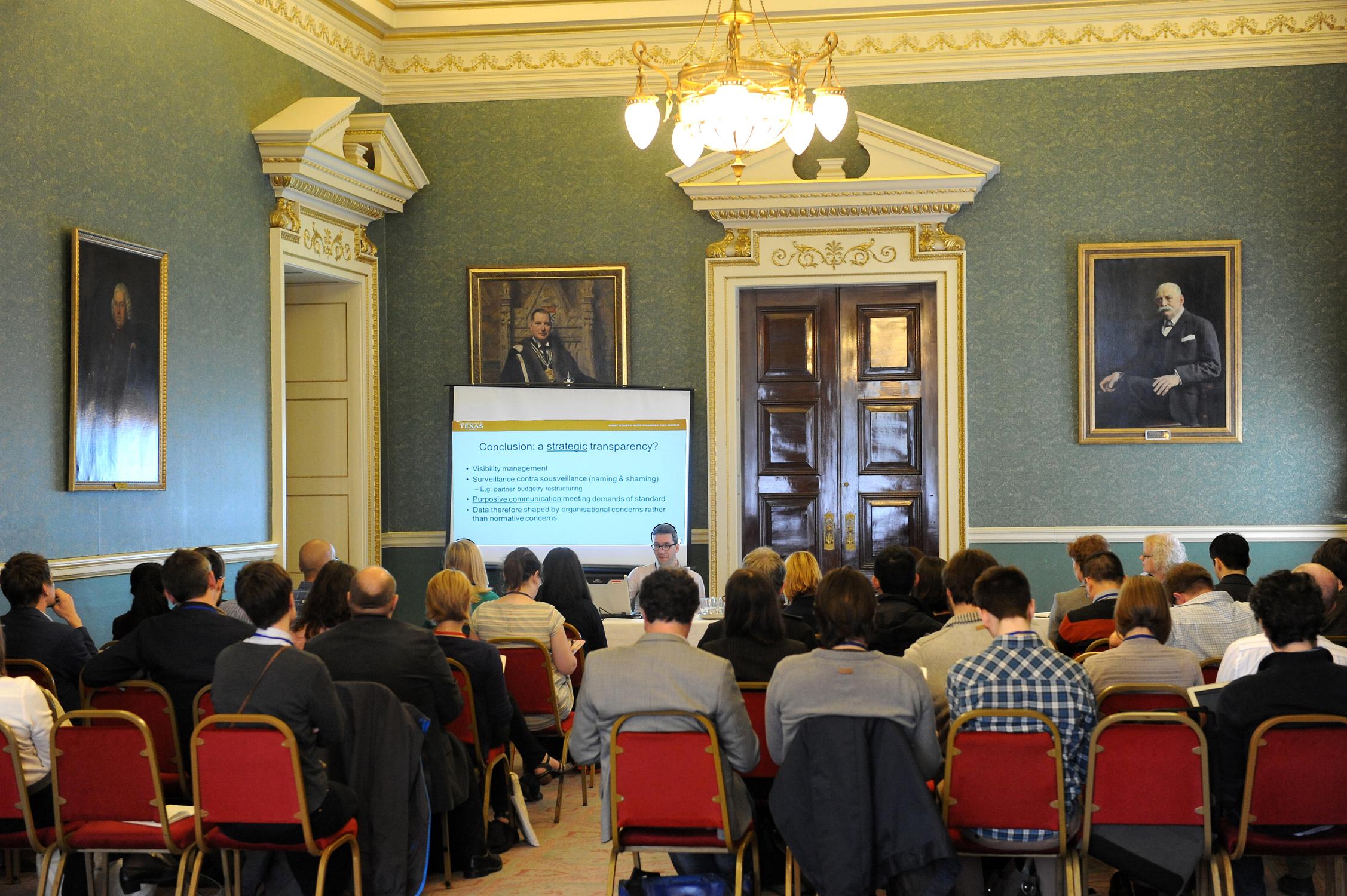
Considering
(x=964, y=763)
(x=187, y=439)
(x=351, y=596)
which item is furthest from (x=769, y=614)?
(x=187, y=439)

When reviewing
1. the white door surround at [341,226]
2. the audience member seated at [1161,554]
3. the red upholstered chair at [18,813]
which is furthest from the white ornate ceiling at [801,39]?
the red upholstered chair at [18,813]

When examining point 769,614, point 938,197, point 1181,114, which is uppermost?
point 1181,114

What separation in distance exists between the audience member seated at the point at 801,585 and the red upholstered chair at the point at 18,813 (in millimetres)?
2727

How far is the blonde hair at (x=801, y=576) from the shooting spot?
5211 millimetres

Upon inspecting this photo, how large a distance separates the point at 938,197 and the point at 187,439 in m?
4.84

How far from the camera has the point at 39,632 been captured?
14.6 feet

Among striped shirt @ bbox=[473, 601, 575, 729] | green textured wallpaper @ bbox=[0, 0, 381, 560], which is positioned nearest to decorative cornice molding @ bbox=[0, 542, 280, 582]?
green textured wallpaper @ bbox=[0, 0, 381, 560]

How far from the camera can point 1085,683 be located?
341 cm

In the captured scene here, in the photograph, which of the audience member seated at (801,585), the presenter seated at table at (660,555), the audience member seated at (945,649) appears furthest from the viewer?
the presenter seated at table at (660,555)

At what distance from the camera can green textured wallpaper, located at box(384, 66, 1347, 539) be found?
8250mm

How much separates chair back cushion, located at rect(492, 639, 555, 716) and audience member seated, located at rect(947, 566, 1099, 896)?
6.89 ft

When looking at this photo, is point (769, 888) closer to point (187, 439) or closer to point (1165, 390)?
point (187, 439)

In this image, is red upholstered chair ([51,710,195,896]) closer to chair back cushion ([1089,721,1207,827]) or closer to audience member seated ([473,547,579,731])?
audience member seated ([473,547,579,731])

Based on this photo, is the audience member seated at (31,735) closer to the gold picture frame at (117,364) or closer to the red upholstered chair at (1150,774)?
the gold picture frame at (117,364)
